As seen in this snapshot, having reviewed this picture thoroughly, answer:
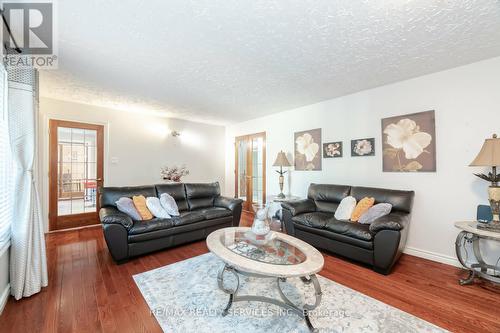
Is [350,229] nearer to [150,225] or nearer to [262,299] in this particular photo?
[262,299]

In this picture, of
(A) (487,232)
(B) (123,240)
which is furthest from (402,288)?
(B) (123,240)

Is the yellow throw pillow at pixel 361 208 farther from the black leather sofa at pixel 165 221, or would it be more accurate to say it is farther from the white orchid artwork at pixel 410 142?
the black leather sofa at pixel 165 221

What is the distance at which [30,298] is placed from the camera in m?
1.98

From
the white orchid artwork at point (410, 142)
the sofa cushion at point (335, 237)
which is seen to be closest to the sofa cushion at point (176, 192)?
the sofa cushion at point (335, 237)

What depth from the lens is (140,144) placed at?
491cm

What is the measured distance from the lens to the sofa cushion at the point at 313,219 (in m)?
2.98

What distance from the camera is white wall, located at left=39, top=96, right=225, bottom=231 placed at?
3922 mm

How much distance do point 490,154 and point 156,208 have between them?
414 cm

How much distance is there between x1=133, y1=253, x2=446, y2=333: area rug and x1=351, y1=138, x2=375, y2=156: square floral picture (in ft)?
7.11

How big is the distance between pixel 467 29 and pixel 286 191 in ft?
11.9

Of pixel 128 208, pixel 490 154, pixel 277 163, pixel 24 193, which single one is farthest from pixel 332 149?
pixel 24 193

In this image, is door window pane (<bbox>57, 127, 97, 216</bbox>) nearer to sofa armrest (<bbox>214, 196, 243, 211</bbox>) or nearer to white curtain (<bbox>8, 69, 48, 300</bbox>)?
white curtain (<bbox>8, 69, 48, 300</bbox>)

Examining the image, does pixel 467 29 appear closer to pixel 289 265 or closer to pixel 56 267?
pixel 289 265

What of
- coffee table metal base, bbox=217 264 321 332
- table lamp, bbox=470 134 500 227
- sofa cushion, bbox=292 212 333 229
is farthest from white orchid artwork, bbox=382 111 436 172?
coffee table metal base, bbox=217 264 321 332
